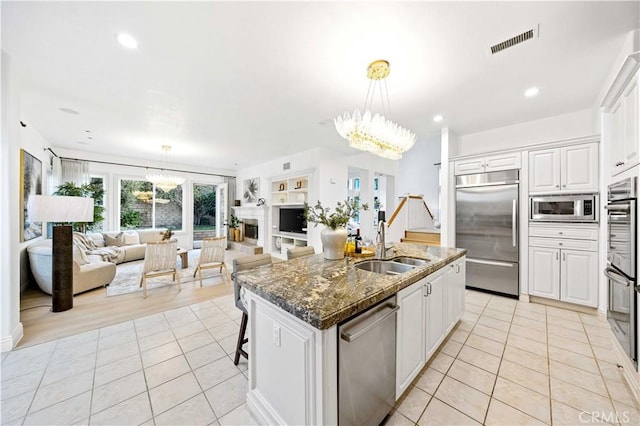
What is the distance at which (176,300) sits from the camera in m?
3.49

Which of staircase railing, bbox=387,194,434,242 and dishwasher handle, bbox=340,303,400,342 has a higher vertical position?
staircase railing, bbox=387,194,434,242

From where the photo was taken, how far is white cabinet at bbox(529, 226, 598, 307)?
3.00m

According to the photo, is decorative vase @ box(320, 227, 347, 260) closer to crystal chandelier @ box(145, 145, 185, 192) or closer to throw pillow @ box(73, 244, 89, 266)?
throw pillow @ box(73, 244, 89, 266)

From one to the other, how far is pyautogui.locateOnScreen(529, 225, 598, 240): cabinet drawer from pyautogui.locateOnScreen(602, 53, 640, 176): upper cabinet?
1.21m

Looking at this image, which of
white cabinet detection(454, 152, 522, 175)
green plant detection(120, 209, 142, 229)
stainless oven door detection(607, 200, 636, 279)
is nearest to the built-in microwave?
white cabinet detection(454, 152, 522, 175)

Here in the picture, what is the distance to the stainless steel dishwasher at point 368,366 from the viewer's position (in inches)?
45.7

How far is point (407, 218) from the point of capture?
16.4 feet

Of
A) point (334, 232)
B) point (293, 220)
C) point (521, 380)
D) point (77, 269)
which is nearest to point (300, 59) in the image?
point (334, 232)

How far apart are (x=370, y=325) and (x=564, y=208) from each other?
3628 millimetres

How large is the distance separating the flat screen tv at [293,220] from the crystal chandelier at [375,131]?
Result: 3.76m

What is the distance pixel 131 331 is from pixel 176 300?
0.87m

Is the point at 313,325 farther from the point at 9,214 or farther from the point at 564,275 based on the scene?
the point at 564,275

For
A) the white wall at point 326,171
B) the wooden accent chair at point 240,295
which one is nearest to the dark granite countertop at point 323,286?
the wooden accent chair at point 240,295

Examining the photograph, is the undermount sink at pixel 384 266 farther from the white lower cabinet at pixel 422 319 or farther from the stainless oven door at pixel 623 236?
the stainless oven door at pixel 623 236
